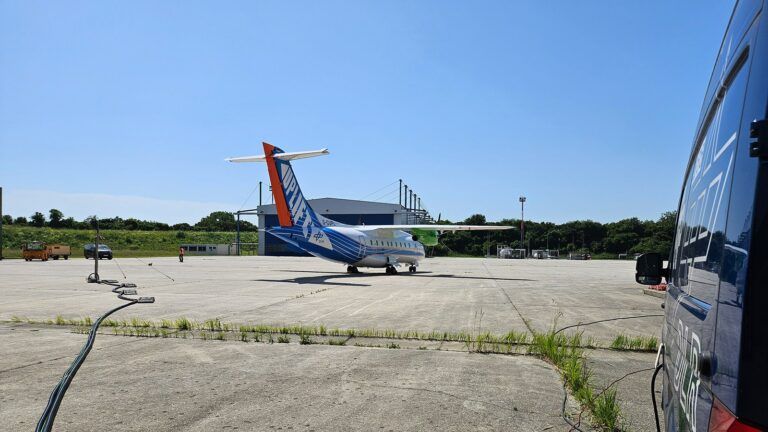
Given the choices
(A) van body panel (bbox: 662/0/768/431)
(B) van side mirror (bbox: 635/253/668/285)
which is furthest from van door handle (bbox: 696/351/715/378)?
(B) van side mirror (bbox: 635/253/668/285)

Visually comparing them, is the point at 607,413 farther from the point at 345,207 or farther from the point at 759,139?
the point at 345,207

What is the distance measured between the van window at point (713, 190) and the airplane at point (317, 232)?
22.5 meters

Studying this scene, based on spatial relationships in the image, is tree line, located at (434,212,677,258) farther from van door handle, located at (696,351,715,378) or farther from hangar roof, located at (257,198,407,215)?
van door handle, located at (696,351,715,378)

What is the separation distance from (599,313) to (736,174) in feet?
42.7

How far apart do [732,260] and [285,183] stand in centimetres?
2454

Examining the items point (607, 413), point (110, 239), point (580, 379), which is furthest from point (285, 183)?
point (110, 239)

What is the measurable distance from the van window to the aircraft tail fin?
2263 cm

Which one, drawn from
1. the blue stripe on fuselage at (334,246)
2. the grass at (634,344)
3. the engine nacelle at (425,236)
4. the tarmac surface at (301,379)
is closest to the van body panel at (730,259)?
the tarmac surface at (301,379)

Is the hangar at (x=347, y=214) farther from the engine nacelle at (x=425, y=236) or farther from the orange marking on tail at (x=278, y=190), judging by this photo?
the orange marking on tail at (x=278, y=190)

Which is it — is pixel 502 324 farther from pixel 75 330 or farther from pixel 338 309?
pixel 75 330

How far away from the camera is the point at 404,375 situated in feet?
22.1

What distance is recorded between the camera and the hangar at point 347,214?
248ft

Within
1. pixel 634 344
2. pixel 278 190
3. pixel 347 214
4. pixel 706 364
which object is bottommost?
pixel 634 344

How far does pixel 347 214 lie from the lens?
78.1 metres
